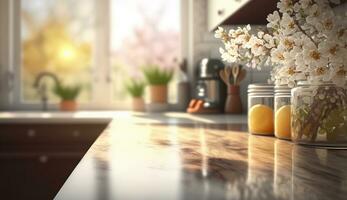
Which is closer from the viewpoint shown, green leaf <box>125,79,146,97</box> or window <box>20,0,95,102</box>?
green leaf <box>125,79,146,97</box>

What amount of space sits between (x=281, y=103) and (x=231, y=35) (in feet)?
0.78

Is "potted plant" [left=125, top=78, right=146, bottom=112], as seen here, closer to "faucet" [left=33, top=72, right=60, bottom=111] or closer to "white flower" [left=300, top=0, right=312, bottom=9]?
"faucet" [left=33, top=72, right=60, bottom=111]

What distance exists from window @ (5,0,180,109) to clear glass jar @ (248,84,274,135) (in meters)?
1.94

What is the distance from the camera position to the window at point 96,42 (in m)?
3.31

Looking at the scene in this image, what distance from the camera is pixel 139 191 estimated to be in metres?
0.60

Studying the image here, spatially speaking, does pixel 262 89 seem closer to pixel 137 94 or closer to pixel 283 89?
pixel 283 89

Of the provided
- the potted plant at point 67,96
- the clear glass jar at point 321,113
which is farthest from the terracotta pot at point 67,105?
the clear glass jar at point 321,113

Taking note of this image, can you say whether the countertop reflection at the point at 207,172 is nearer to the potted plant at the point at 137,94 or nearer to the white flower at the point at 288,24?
the white flower at the point at 288,24

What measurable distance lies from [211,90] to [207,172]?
6.54ft

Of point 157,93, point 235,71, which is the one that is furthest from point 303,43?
point 157,93

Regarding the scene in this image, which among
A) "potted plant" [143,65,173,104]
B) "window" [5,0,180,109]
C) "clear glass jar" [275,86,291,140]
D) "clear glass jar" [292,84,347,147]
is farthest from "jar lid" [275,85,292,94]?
"window" [5,0,180,109]

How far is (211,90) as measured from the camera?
8.91 ft

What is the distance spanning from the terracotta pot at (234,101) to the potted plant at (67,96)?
44.5 inches

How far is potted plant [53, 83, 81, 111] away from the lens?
10.2 ft
